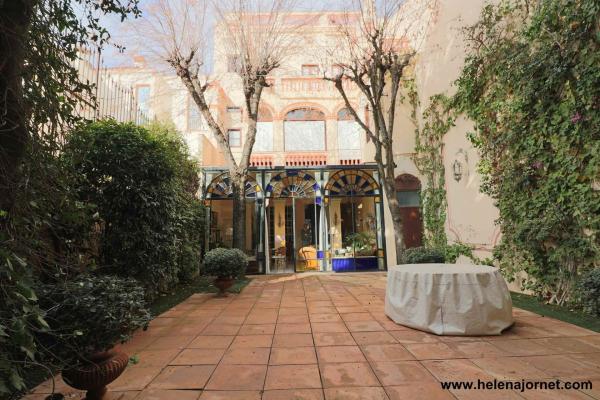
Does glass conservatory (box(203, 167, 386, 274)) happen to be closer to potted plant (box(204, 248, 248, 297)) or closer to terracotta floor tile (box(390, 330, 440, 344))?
potted plant (box(204, 248, 248, 297))

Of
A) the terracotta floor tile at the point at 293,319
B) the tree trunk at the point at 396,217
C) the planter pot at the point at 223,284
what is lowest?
the terracotta floor tile at the point at 293,319

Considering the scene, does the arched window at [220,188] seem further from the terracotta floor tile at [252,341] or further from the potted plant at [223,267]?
the terracotta floor tile at [252,341]

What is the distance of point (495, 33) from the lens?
603cm

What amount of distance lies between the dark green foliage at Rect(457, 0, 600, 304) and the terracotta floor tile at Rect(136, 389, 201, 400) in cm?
515

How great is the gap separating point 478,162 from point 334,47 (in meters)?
4.55

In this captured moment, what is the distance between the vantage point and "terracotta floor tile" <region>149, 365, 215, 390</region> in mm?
2593

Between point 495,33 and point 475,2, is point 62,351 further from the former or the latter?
point 475,2

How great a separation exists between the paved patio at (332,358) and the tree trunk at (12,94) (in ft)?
5.71

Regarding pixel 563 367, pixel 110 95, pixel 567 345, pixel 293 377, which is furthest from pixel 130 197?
pixel 567 345

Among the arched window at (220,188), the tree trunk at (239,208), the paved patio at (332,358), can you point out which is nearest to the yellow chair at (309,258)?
the arched window at (220,188)

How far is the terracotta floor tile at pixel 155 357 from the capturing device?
3051 mm

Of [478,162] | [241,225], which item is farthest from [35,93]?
[478,162]

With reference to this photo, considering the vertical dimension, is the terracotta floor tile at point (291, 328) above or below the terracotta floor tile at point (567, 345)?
below

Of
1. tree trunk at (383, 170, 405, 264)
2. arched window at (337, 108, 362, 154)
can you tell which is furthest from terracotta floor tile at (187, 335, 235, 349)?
arched window at (337, 108, 362, 154)
